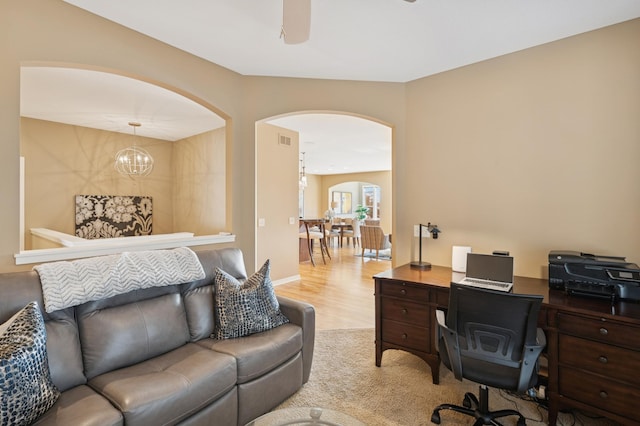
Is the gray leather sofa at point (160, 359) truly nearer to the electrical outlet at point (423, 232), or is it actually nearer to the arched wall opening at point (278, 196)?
the electrical outlet at point (423, 232)

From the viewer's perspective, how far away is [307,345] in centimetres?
238

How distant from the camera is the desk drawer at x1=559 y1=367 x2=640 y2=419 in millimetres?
1750

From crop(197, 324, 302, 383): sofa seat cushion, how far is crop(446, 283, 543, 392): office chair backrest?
41.8 inches

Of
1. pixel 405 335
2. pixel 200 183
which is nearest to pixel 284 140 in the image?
pixel 200 183

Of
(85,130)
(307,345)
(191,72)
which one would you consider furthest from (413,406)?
(85,130)

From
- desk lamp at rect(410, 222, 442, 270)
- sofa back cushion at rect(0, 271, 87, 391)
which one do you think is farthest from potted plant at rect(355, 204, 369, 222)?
sofa back cushion at rect(0, 271, 87, 391)

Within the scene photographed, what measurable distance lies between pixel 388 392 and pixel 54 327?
Answer: 2178mm

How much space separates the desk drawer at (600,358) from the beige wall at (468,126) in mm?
851

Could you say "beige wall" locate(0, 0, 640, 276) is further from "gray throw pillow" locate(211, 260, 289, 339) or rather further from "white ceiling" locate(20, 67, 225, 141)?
"gray throw pillow" locate(211, 260, 289, 339)

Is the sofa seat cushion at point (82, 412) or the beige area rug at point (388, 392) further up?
the sofa seat cushion at point (82, 412)

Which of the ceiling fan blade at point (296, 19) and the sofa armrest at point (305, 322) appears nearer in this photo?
the ceiling fan blade at point (296, 19)

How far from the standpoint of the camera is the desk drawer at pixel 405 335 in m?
2.48

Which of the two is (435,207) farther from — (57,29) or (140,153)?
(140,153)

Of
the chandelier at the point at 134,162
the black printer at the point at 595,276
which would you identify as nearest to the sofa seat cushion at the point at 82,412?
the black printer at the point at 595,276
